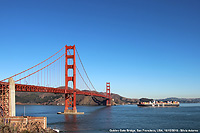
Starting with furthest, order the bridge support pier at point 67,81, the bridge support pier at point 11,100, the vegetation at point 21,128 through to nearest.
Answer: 1. the bridge support pier at point 67,81
2. the bridge support pier at point 11,100
3. the vegetation at point 21,128

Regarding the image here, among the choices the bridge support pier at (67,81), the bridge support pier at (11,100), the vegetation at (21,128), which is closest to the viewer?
the vegetation at (21,128)

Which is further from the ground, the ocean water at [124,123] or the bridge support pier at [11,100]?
the bridge support pier at [11,100]

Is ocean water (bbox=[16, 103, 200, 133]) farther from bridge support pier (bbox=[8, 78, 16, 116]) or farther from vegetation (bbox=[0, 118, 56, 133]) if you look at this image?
vegetation (bbox=[0, 118, 56, 133])

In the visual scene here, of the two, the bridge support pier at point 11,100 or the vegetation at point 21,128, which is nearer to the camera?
the vegetation at point 21,128

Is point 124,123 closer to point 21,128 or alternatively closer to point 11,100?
point 11,100

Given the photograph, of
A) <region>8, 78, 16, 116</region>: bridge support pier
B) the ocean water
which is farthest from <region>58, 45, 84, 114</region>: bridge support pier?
<region>8, 78, 16, 116</region>: bridge support pier

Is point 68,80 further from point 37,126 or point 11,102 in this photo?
point 37,126

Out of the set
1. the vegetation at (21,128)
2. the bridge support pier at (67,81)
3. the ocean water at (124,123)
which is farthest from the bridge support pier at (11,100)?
the bridge support pier at (67,81)

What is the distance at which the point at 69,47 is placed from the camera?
265 ft

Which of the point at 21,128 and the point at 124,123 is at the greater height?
the point at 21,128

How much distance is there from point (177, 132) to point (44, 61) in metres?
46.2

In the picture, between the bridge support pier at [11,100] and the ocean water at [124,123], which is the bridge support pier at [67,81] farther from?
the bridge support pier at [11,100]

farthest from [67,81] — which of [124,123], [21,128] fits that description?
[21,128]

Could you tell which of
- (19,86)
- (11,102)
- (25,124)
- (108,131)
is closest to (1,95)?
(11,102)
